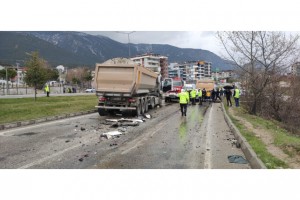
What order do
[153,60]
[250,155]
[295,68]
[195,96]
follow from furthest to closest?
[153,60]
[195,96]
[295,68]
[250,155]

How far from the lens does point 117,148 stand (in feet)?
25.5

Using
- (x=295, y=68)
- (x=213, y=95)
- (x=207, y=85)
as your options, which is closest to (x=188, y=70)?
(x=207, y=85)

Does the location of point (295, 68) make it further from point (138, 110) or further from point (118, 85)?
point (118, 85)

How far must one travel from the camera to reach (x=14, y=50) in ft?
540

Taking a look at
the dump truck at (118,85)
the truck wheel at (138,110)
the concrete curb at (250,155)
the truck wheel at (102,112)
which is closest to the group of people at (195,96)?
the truck wheel at (138,110)

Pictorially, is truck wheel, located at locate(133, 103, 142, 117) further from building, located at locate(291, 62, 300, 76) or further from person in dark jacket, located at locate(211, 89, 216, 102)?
person in dark jacket, located at locate(211, 89, 216, 102)

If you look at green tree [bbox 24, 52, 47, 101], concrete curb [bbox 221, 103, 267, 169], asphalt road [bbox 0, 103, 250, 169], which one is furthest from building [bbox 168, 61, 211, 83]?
concrete curb [bbox 221, 103, 267, 169]

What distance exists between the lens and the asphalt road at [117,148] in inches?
245

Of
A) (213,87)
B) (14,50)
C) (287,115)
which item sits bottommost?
(287,115)

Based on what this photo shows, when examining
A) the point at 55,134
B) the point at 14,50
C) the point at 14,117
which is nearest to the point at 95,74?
the point at 14,117

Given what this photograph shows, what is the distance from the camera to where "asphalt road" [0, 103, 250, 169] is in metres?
6.23

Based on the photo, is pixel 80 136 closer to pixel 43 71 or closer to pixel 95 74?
pixel 95 74

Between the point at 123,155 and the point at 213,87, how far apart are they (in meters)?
28.4

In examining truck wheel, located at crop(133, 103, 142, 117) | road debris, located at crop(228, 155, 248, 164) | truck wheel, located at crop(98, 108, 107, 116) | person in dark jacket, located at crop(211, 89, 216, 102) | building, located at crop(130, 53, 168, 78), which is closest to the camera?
road debris, located at crop(228, 155, 248, 164)
